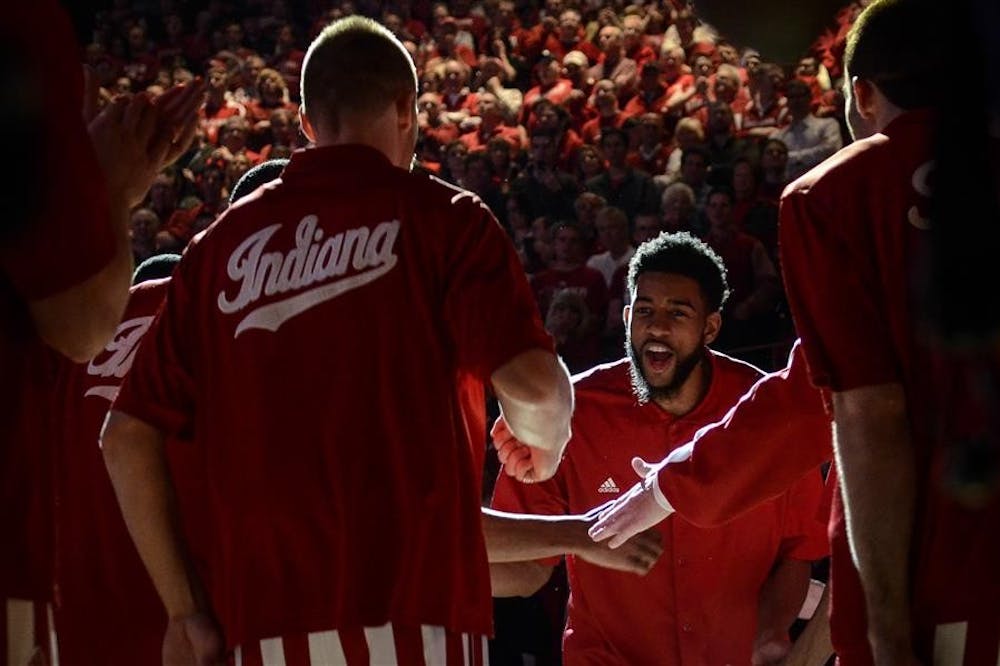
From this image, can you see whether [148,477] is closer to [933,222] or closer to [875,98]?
[875,98]

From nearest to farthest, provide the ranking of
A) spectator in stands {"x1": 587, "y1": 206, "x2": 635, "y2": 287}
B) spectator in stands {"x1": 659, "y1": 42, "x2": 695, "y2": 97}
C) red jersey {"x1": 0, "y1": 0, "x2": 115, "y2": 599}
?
1. red jersey {"x1": 0, "y1": 0, "x2": 115, "y2": 599}
2. spectator in stands {"x1": 587, "y1": 206, "x2": 635, "y2": 287}
3. spectator in stands {"x1": 659, "y1": 42, "x2": 695, "y2": 97}

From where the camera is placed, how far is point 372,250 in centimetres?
296

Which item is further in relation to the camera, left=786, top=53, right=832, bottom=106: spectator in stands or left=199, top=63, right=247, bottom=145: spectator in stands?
left=199, top=63, right=247, bottom=145: spectator in stands

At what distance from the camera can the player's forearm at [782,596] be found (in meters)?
4.89

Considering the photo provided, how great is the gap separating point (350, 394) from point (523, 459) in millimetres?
606

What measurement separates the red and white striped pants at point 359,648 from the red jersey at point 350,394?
21 mm

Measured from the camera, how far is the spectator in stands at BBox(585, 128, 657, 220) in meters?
10.6

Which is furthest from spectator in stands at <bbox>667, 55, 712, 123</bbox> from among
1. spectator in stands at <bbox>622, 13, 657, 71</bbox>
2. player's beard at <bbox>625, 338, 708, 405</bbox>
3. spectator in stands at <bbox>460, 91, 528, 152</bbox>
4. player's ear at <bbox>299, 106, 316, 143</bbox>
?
player's ear at <bbox>299, 106, 316, 143</bbox>

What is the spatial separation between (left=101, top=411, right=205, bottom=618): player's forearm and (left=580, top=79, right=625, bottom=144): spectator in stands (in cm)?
961

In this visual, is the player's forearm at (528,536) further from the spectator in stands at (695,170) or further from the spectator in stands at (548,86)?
the spectator in stands at (548,86)

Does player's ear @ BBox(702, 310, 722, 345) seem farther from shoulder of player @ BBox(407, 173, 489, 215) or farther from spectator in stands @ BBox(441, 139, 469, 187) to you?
spectator in stands @ BBox(441, 139, 469, 187)

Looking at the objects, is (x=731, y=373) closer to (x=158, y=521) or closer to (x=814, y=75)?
(x=158, y=521)

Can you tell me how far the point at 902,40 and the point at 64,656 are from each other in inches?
101

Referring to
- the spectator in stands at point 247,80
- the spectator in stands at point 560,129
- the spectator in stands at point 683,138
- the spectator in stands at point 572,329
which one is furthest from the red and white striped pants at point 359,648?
the spectator in stands at point 247,80
